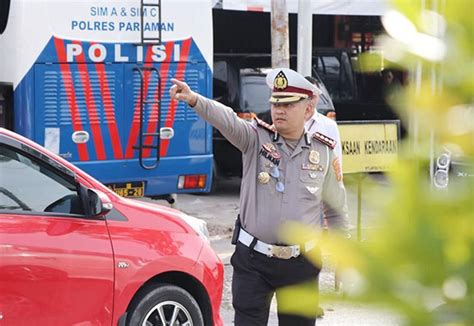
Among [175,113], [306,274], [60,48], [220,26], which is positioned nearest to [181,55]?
[175,113]

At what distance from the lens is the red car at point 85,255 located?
16.2 feet

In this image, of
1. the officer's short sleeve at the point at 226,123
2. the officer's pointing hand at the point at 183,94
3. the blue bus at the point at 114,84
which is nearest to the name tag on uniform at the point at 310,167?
the officer's short sleeve at the point at 226,123

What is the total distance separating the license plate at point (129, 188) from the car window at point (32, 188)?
4.04 m

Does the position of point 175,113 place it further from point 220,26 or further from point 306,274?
point 220,26

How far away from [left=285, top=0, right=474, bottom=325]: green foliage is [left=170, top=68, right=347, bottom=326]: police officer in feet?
11.6

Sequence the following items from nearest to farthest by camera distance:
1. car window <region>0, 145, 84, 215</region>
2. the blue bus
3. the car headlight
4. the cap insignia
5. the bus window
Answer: the cap insignia → car window <region>0, 145, 84, 215</region> → the car headlight → the blue bus → the bus window

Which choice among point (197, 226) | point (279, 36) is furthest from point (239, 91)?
point (197, 226)

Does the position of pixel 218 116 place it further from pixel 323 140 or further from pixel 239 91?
pixel 239 91

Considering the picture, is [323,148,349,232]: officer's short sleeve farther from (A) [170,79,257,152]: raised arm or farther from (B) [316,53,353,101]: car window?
(B) [316,53,353,101]: car window

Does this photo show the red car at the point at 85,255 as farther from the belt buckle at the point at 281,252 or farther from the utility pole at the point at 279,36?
the utility pole at the point at 279,36

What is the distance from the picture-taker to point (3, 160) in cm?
518

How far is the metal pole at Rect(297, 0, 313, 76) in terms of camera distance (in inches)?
412

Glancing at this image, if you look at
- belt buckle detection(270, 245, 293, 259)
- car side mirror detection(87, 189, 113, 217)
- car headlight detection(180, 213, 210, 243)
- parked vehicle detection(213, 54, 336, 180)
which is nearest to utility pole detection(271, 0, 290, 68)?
parked vehicle detection(213, 54, 336, 180)

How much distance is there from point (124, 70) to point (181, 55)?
67cm
